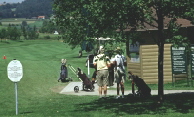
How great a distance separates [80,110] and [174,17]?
3828mm

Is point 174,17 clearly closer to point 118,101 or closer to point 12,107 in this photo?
point 118,101

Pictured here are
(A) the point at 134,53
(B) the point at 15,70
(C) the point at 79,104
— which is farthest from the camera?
(A) the point at 134,53

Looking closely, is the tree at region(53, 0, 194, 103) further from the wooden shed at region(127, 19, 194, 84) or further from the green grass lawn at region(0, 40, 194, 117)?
the wooden shed at region(127, 19, 194, 84)

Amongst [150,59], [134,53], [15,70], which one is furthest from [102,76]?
[134,53]

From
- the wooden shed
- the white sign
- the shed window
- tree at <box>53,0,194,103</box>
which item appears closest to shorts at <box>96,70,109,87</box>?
tree at <box>53,0,194,103</box>

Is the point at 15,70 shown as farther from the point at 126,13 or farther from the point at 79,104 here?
the point at 126,13

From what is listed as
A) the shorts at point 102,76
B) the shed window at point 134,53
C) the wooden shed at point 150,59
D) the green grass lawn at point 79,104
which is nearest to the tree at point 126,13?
the green grass lawn at point 79,104

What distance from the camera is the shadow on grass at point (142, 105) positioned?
13773 mm

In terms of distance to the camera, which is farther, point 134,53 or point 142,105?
point 134,53

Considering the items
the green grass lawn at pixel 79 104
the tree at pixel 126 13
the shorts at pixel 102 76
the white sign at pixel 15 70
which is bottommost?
the green grass lawn at pixel 79 104

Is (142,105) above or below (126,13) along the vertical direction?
below

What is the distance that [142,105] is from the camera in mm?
14914

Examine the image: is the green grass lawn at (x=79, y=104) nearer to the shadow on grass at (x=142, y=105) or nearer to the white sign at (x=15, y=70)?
the shadow on grass at (x=142, y=105)

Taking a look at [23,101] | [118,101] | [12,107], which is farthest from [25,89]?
[118,101]
